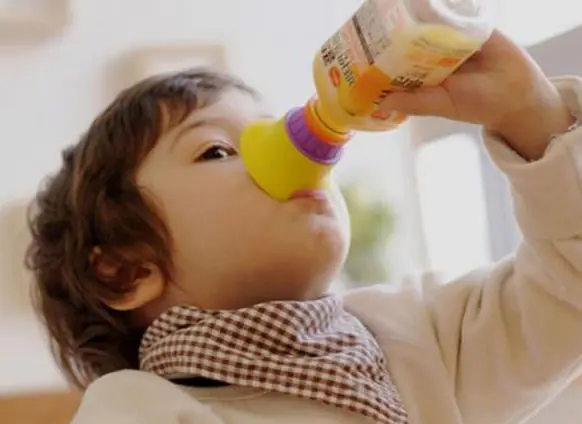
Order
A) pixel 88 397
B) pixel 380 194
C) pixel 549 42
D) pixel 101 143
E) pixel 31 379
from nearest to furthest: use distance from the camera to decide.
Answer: pixel 88 397
pixel 101 143
pixel 549 42
pixel 31 379
pixel 380 194

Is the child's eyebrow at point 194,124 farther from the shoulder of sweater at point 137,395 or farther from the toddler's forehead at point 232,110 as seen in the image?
the shoulder of sweater at point 137,395

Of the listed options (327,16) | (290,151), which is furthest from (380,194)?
(290,151)

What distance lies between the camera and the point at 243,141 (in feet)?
2.62

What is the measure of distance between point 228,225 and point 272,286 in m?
0.06

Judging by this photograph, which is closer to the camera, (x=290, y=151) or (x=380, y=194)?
(x=290, y=151)

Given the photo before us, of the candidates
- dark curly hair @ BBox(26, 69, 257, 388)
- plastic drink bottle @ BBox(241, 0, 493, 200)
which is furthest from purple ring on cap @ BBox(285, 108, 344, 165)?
dark curly hair @ BBox(26, 69, 257, 388)

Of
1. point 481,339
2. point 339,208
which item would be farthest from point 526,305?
point 339,208

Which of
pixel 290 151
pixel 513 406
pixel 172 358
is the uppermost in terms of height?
pixel 290 151

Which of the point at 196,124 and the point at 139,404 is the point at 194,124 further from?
the point at 139,404

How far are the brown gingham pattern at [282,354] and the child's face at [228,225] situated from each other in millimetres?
27

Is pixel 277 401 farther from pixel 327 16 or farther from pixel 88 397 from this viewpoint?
→ pixel 327 16

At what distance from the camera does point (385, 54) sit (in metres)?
0.65

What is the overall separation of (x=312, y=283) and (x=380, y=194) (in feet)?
2.67

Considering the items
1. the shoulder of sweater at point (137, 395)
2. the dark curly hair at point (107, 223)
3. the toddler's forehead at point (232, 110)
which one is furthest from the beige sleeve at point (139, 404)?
the toddler's forehead at point (232, 110)
